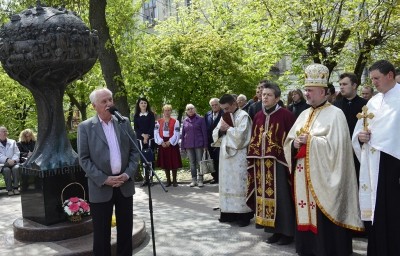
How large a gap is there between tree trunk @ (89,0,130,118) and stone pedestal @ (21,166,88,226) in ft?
16.8

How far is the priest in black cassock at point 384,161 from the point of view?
4785 mm

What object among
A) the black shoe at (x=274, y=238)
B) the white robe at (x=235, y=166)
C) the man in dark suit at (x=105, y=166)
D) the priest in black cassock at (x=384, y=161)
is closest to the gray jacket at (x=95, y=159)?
the man in dark suit at (x=105, y=166)

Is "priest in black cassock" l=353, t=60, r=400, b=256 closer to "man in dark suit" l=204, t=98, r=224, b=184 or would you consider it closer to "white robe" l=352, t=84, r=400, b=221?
"white robe" l=352, t=84, r=400, b=221

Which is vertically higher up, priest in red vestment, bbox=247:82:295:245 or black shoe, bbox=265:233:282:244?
priest in red vestment, bbox=247:82:295:245

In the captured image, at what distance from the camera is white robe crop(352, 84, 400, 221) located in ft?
15.6

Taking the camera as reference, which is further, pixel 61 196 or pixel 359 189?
pixel 61 196

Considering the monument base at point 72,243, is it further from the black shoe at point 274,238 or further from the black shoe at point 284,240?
the black shoe at point 284,240

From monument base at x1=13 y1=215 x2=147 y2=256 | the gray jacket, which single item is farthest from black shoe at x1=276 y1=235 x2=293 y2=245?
the gray jacket

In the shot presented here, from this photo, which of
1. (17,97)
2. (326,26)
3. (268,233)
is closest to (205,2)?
(17,97)

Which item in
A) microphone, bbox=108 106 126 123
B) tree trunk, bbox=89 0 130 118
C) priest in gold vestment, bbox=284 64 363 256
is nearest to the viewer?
microphone, bbox=108 106 126 123

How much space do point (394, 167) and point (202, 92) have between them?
12423 millimetres

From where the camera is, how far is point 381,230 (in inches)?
192

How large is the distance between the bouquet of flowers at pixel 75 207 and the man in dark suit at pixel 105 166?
132cm

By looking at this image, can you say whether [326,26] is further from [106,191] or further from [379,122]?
[106,191]
